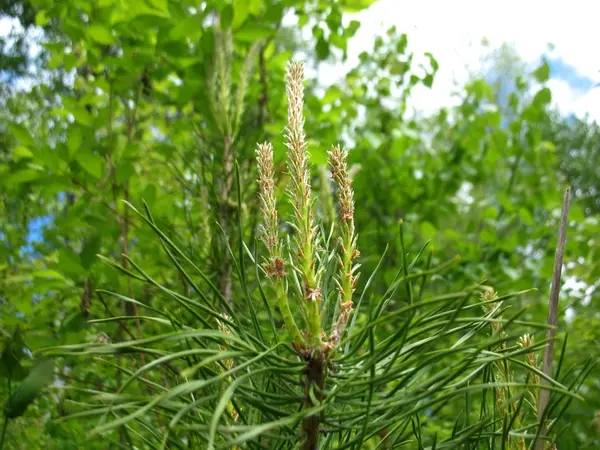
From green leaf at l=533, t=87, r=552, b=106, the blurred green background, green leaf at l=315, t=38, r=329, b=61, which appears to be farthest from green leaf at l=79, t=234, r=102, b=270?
green leaf at l=533, t=87, r=552, b=106

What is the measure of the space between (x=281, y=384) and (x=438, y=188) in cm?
165

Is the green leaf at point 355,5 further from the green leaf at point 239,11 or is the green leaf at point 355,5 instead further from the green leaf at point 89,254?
the green leaf at point 89,254

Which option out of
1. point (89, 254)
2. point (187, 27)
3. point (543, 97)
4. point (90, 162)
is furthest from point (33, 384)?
point (543, 97)

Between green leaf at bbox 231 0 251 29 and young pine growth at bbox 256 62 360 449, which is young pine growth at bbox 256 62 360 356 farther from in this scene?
green leaf at bbox 231 0 251 29

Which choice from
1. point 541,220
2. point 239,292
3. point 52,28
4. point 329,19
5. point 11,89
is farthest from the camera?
point 11,89

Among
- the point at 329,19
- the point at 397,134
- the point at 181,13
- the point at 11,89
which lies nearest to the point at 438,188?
the point at 397,134

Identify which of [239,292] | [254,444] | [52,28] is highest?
[52,28]

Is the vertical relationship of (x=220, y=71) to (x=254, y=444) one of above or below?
above

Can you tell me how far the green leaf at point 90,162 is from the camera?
0.95 m

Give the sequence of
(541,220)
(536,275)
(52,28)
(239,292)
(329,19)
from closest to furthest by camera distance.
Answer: (239,292) → (329,19) → (536,275) → (541,220) → (52,28)

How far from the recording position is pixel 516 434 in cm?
37

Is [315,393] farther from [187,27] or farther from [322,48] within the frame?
[322,48]

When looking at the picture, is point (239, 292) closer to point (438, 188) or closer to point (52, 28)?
point (438, 188)

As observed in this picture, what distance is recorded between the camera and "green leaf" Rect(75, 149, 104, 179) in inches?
37.3
